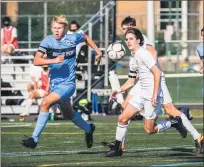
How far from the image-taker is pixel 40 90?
21.7m

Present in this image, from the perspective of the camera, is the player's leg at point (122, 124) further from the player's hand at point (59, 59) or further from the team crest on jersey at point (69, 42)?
the team crest on jersey at point (69, 42)

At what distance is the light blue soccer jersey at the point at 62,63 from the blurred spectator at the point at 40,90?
26.1ft

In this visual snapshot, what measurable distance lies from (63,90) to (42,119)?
0.62m

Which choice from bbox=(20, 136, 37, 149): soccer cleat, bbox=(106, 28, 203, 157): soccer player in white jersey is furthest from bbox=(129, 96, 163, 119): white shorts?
bbox=(20, 136, 37, 149): soccer cleat

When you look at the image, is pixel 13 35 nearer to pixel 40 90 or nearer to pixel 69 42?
pixel 40 90

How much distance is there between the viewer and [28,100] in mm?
21672

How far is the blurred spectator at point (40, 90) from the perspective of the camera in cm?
2158

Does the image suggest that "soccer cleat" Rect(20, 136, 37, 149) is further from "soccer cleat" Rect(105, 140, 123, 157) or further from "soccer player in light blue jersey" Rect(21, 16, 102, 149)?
"soccer cleat" Rect(105, 140, 123, 157)

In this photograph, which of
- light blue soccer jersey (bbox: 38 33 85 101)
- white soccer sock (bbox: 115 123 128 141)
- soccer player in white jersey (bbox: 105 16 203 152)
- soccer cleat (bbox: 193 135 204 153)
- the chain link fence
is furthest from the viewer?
the chain link fence

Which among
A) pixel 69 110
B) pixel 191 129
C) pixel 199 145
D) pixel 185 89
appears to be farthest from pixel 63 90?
pixel 185 89

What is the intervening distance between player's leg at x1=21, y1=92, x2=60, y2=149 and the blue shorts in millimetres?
70

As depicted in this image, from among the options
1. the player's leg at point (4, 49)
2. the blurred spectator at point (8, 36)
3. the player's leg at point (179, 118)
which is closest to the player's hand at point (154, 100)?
the player's leg at point (179, 118)

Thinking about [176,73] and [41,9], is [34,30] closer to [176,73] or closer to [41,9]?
[41,9]

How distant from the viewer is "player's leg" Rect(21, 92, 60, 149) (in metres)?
12.6
